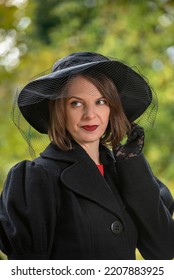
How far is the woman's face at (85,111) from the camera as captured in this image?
1.26 meters

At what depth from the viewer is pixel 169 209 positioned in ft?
4.65

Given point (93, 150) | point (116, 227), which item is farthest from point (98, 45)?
point (116, 227)

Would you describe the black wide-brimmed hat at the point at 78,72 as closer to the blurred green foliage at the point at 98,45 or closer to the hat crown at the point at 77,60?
the hat crown at the point at 77,60

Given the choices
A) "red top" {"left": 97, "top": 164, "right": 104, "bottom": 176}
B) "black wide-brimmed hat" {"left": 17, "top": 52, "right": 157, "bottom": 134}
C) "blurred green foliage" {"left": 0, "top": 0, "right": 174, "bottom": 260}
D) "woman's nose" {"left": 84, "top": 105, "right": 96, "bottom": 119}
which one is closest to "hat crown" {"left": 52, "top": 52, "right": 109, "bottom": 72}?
"black wide-brimmed hat" {"left": 17, "top": 52, "right": 157, "bottom": 134}

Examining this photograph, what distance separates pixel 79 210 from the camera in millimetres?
1225

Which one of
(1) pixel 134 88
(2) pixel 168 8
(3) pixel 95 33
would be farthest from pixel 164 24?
(1) pixel 134 88

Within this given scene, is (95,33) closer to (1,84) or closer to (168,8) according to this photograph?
(168,8)

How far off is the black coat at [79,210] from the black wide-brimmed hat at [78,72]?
10 cm

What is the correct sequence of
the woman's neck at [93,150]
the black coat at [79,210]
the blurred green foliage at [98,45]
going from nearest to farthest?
the black coat at [79,210] < the woman's neck at [93,150] < the blurred green foliage at [98,45]

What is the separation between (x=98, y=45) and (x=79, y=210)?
5438 mm

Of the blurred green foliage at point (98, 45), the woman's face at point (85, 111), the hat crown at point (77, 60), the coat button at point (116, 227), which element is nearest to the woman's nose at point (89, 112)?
the woman's face at point (85, 111)

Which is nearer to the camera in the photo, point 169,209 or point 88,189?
point 88,189

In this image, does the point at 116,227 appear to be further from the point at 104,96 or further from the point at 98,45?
the point at 98,45

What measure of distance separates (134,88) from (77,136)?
0.62 feet
